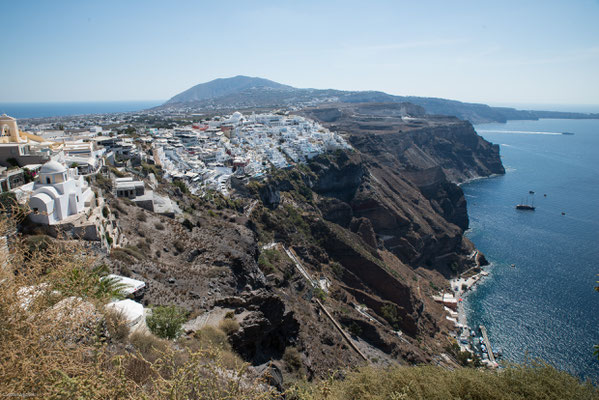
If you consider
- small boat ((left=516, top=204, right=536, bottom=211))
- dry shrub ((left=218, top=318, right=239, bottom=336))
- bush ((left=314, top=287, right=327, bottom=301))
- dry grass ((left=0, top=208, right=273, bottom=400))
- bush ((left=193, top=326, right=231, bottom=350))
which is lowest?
small boat ((left=516, top=204, right=536, bottom=211))

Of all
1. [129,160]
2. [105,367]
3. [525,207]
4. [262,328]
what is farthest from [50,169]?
[525,207]

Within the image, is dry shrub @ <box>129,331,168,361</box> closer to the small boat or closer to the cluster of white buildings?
the cluster of white buildings

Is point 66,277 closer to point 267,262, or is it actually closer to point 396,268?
point 267,262

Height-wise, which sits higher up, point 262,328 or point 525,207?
point 262,328

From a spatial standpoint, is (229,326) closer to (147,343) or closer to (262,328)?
(262,328)

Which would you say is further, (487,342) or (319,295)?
(487,342)

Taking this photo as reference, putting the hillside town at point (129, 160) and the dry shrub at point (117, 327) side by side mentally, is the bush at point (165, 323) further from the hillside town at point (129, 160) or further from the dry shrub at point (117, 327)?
the hillside town at point (129, 160)

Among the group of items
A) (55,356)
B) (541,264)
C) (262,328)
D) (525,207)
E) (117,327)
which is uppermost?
(55,356)

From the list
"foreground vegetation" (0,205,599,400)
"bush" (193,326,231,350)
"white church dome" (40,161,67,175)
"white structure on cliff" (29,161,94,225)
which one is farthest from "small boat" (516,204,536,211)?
"white church dome" (40,161,67,175)
